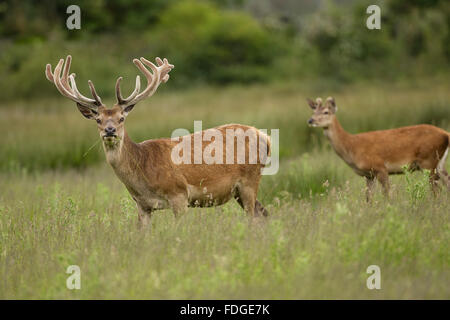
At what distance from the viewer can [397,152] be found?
932cm

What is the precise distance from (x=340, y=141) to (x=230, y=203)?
2.33 metres

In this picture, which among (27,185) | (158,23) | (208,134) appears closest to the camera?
(208,134)

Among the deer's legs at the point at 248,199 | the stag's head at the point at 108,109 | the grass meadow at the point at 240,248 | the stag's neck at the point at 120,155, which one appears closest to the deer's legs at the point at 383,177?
the grass meadow at the point at 240,248

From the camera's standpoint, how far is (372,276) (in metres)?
5.37

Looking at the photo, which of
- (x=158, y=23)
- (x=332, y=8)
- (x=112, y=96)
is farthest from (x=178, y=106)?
(x=158, y=23)

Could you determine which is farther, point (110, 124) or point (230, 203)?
point (230, 203)

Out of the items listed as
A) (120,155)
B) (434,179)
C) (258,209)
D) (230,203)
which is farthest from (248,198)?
(434,179)

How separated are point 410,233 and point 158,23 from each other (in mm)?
36938

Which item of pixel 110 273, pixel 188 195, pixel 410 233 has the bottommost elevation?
pixel 110 273

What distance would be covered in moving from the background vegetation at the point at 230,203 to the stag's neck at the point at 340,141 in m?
0.29

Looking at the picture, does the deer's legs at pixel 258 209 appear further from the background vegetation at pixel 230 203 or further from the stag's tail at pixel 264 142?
the stag's tail at pixel 264 142

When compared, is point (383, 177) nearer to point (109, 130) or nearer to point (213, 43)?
point (109, 130)

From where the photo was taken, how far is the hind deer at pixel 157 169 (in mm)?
6957
